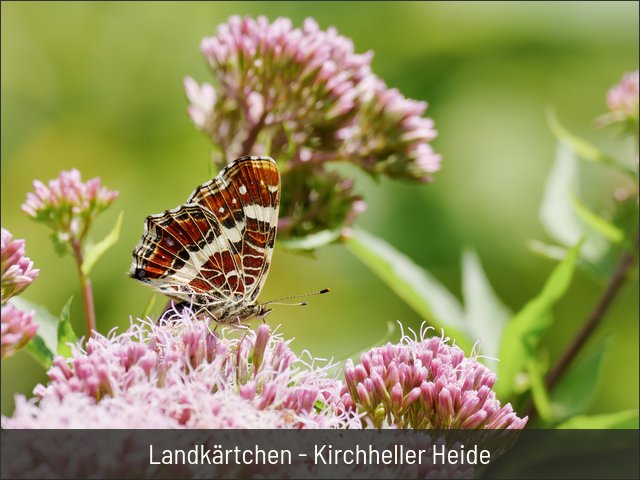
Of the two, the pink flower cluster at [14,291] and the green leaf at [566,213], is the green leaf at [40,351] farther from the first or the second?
the green leaf at [566,213]

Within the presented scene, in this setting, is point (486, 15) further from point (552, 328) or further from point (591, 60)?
point (552, 328)

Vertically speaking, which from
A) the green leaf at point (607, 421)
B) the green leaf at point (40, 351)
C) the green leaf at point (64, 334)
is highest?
the green leaf at point (40, 351)

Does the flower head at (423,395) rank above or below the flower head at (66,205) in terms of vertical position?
below

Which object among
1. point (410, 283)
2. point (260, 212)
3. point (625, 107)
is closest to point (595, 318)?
point (410, 283)

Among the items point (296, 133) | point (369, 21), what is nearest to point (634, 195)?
point (296, 133)

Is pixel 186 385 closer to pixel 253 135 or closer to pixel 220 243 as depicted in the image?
pixel 220 243

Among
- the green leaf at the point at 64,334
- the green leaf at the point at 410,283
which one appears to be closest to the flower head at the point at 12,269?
the green leaf at the point at 64,334
